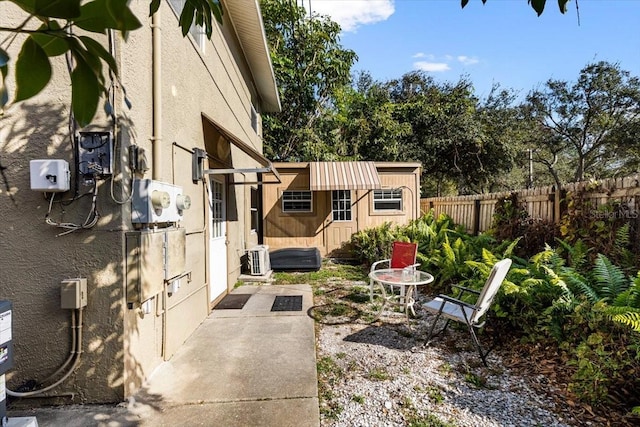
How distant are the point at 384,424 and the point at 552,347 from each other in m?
2.67

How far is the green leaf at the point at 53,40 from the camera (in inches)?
31.4

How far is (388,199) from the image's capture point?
12539 millimetres

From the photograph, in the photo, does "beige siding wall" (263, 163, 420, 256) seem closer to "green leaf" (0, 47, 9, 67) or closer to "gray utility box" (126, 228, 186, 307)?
"gray utility box" (126, 228, 186, 307)

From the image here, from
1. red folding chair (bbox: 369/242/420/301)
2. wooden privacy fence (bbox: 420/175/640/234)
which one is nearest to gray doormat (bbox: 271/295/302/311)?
red folding chair (bbox: 369/242/420/301)

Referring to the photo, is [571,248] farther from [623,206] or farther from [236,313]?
[236,313]

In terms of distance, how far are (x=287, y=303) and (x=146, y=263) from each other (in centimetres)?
384

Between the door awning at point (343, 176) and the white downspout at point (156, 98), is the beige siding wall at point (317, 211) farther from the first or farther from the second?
the white downspout at point (156, 98)

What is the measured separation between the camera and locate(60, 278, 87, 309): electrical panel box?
10.1 ft

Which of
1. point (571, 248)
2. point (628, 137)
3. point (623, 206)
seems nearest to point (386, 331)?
point (571, 248)

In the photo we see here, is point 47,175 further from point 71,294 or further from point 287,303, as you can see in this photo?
point 287,303

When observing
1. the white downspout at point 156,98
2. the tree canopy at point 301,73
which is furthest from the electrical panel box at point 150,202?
the tree canopy at point 301,73

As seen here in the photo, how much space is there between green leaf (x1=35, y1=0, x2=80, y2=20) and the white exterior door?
5815 mm

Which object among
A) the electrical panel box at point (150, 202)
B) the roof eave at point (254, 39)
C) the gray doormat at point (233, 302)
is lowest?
the gray doormat at point (233, 302)

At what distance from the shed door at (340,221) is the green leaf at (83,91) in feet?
37.9
